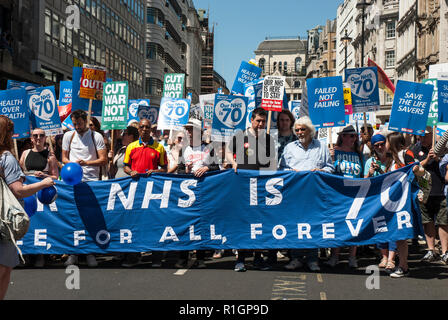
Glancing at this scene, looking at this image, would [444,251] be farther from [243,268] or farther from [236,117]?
[236,117]

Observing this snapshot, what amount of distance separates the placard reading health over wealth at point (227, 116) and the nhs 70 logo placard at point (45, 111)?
105 inches

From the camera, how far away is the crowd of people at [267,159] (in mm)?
8284

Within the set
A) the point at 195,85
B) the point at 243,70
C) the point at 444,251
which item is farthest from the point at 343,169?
the point at 195,85

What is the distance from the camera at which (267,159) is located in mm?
8469

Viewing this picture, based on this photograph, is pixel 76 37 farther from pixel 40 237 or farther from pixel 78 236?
pixel 78 236

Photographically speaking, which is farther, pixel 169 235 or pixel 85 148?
pixel 85 148

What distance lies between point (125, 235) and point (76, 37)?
97.4 feet

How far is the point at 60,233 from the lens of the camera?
855 centimetres

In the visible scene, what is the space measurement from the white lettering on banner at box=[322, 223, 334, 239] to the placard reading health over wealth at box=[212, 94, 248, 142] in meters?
2.52

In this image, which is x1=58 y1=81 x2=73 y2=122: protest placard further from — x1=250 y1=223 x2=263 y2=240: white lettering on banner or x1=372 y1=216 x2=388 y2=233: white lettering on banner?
x1=372 y1=216 x2=388 y2=233: white lettering on banner

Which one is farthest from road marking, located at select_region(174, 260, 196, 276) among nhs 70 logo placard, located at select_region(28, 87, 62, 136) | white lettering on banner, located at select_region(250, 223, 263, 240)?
nhs 70 logo placard, located at select_region(28, 87, 62, 136)

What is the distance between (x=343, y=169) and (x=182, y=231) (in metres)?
2.43

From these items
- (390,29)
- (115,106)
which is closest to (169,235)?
(115,106)

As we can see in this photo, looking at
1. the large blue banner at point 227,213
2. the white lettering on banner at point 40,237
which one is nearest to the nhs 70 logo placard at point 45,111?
the large blue banner at point 227,213
